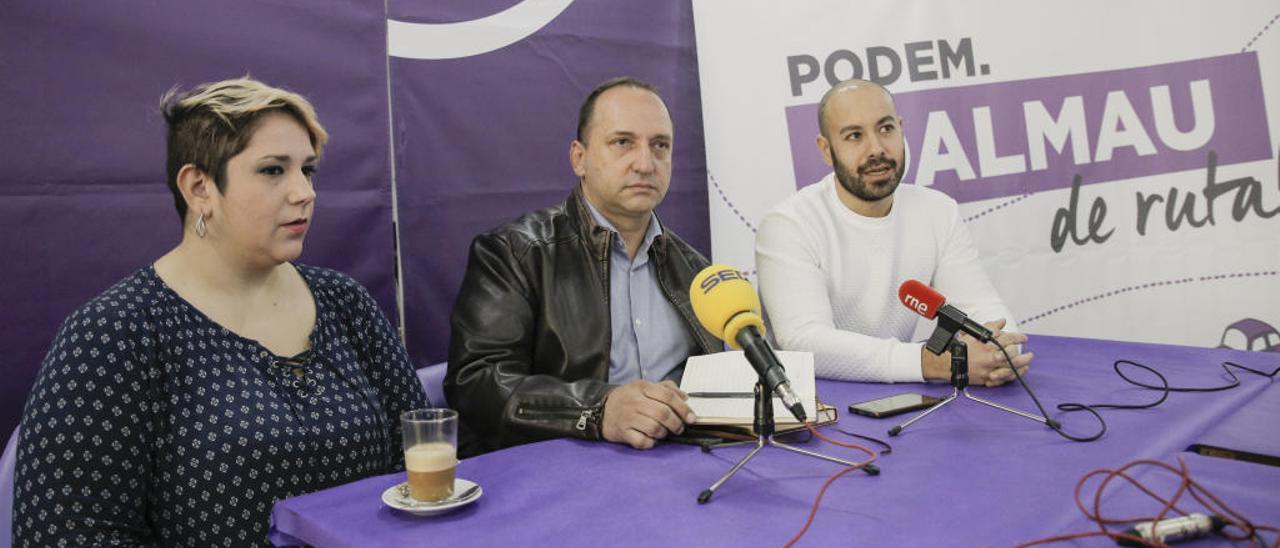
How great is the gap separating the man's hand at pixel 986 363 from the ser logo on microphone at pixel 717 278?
94cm

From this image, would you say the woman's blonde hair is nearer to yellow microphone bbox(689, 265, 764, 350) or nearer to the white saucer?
the white saucer

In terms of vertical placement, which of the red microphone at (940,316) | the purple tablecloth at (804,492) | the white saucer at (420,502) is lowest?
the purple tablecloth at (804,492)

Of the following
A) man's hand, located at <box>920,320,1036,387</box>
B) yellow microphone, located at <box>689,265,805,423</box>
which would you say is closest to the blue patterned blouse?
yellow microphone, located at <box>689,265,805,423</box>

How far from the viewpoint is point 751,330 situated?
154cm

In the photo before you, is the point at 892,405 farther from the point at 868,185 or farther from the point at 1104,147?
the point at 1104,147

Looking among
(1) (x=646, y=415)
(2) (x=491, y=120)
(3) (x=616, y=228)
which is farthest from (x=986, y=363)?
(2) (x=491, y=120)

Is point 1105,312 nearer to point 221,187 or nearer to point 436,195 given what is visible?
point 436,195

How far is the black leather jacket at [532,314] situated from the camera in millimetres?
2303

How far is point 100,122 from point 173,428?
4.01 feet

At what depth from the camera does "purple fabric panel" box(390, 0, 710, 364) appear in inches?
126

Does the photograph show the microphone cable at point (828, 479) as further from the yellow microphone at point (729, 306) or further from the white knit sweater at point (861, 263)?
the white knit sweater at point (861, 263)

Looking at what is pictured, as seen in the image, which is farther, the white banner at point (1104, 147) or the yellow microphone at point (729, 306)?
the white banner at point (1104, 147)

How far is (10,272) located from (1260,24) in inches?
192

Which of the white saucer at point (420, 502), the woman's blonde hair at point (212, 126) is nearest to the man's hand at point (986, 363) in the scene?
the white saucer at point (420, 502)
